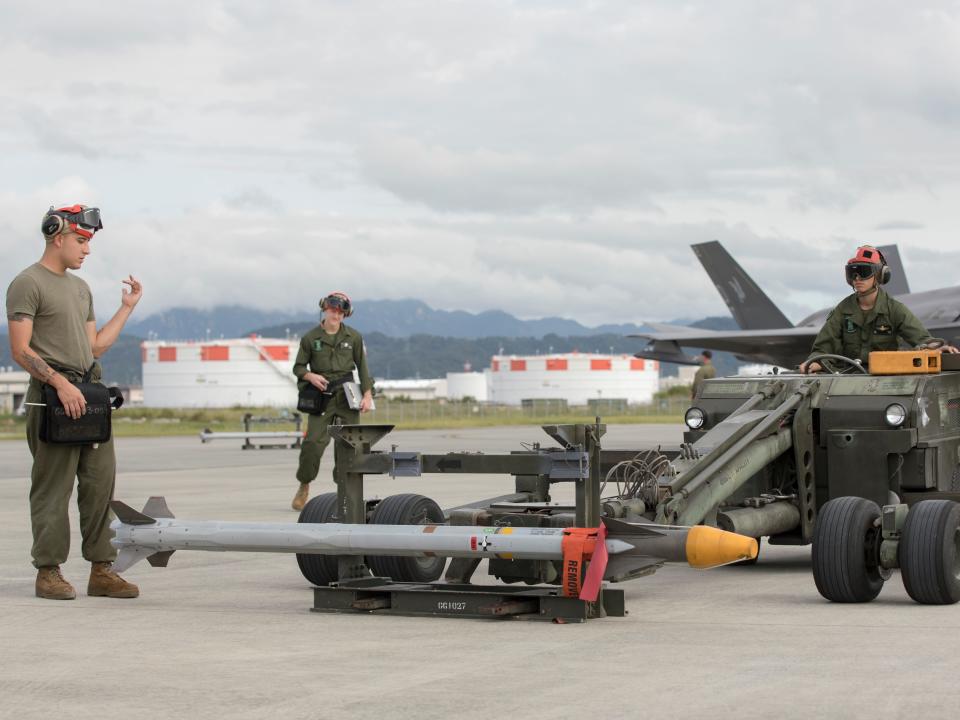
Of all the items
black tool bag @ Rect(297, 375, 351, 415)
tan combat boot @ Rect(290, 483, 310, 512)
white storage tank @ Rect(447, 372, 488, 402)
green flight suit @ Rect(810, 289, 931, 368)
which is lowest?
tan combat boot @ Rect(290, 483, 310, 512)

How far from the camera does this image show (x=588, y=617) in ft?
22.6

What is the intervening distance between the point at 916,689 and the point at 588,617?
6.82 feet

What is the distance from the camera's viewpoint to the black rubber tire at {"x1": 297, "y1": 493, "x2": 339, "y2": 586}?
810 cm

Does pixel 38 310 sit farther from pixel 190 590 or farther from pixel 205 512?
pixel 205 512

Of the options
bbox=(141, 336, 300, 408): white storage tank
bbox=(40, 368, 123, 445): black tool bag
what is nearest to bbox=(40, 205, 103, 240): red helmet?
bbox=(40, 368, 123, 445): black tool bag

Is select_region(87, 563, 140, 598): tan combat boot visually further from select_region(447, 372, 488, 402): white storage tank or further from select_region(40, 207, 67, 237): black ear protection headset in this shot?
select_region(447, 372, 488, 402): white storage tank

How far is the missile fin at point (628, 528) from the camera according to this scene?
6.77 m

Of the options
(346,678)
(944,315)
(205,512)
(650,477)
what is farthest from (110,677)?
(944,315)

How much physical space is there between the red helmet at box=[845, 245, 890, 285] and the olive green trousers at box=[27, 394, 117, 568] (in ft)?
16.8

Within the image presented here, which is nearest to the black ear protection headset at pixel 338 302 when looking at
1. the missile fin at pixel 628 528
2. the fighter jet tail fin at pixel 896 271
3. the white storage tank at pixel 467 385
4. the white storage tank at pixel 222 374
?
the missile fin at pixel 628 528

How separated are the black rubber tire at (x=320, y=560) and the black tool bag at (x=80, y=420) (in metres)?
1.23

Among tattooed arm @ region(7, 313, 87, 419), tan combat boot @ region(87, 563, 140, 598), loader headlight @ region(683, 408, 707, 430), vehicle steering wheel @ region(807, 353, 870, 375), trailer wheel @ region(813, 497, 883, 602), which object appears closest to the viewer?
trailer wheel @ region(813, 497, 883, 602)

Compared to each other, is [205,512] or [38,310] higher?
[38,310]

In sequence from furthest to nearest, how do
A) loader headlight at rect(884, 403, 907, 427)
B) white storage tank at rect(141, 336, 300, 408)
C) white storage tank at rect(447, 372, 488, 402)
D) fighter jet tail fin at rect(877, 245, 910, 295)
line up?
white storage tank at rect(447, 372, 488, 402), white storage tank at rect(141, 336, 300, 408), fighter jet tail fin at rect(877, 245, 910, 295), loader headlight at rect(884, 403, 907, 427)
